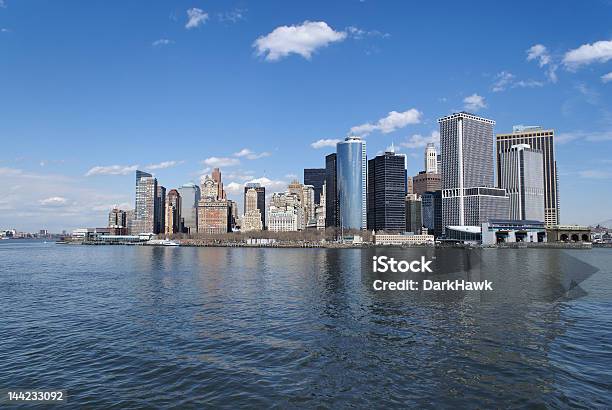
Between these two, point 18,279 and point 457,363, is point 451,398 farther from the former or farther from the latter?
point 18,279

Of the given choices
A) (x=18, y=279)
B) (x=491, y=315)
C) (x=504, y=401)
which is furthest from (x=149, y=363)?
(x=18, y=279)

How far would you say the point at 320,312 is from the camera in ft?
157

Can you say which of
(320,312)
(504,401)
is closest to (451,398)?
(504,401)

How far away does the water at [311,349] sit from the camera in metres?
24.2

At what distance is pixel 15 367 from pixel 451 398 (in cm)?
2905

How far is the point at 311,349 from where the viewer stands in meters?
32.9

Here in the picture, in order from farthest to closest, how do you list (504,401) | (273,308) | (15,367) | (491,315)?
1. (273,308)
2. (491,315)
3. (15,367)
4. (504,401)

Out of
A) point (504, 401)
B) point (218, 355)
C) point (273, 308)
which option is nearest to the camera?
point (504, 401)

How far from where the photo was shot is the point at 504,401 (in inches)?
909

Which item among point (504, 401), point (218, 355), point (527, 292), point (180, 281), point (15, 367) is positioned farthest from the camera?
point (180, 281)

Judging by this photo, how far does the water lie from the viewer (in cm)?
2422

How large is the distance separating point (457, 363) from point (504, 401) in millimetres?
6311

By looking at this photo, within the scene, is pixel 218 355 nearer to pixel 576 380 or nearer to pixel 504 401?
pixel 504 401

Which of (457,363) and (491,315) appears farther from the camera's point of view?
(491,315)
